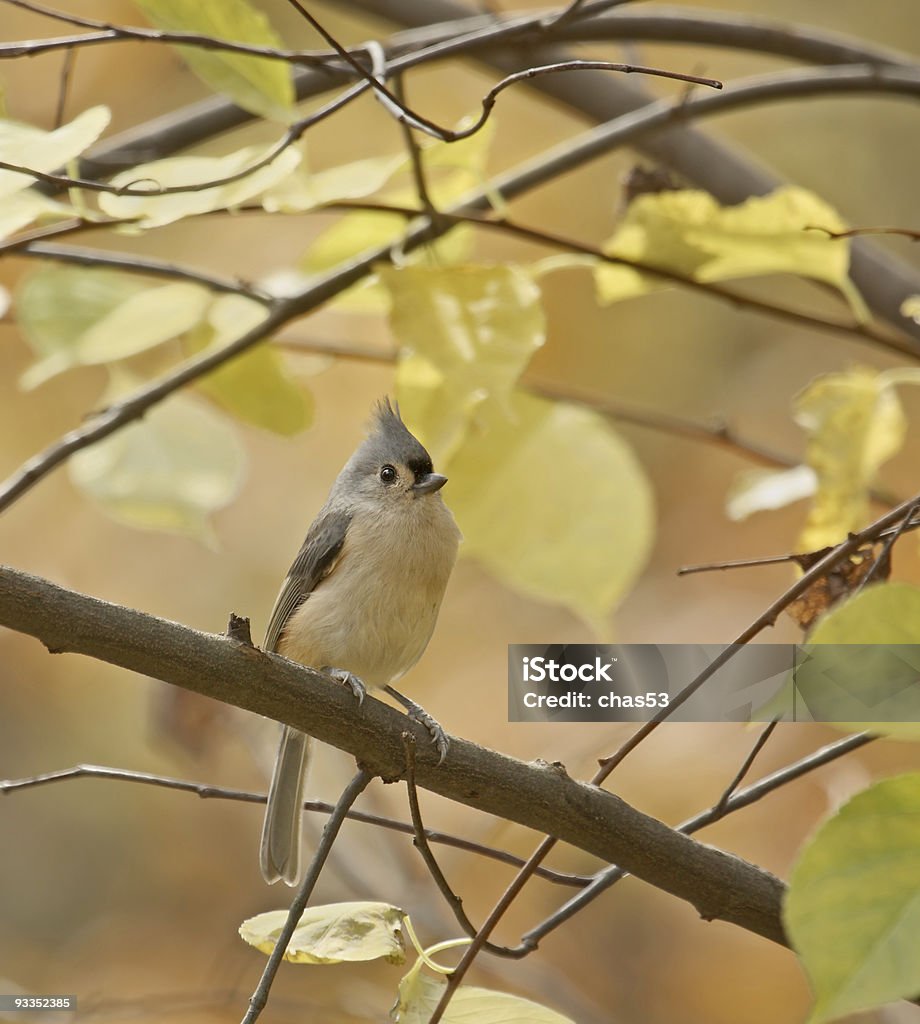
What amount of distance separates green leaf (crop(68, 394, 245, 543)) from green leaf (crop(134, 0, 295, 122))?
1.92 ft

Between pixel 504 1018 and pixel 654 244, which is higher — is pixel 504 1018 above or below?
below

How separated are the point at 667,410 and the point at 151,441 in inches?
94.3

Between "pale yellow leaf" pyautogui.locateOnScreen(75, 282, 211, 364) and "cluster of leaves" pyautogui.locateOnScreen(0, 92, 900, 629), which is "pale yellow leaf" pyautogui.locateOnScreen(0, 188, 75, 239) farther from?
"pale yellow leaf" pyautogui.locateOnScreen(75, 282, 211, 364)

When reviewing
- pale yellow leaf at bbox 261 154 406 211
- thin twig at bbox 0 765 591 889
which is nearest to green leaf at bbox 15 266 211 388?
pale yellow leaf at bbox 261 154 406 211

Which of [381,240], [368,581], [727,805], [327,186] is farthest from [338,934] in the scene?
[381,240]

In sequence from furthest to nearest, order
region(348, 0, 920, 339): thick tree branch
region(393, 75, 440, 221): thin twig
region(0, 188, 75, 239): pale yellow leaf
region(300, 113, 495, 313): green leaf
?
region(348, 0, 920, 339): thick tree branch < region(300, 113, 495, 313): green leaf < region(393, 75, 440, 221): thin twig < region(0, 188, 75, 239): pale yellow leaf

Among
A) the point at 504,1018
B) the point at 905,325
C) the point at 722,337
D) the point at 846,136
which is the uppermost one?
the point at 846,136

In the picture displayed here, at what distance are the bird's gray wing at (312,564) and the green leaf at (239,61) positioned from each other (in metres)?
0.78

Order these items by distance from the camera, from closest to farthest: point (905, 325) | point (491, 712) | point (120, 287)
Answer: point (120, 287) < point (905, 325) < point (491, 712)

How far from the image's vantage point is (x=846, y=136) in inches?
166

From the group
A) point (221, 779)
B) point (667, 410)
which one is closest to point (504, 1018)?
point (221, 779)

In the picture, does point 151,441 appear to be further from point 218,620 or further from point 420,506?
point 218,620

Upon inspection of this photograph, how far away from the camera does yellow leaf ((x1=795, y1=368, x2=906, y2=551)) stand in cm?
161

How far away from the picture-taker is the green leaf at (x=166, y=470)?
1.72 metres
